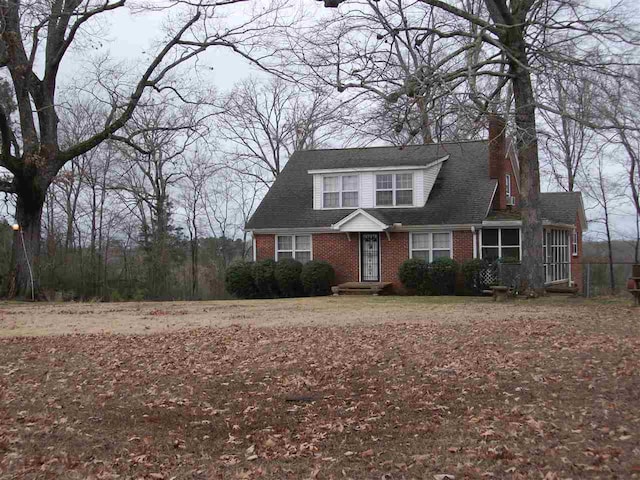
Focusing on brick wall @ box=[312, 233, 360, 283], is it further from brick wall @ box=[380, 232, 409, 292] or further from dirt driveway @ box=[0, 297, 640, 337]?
dirt driveway @ box=[0, 297, 640, 337]

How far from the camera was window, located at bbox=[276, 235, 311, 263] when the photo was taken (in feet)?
91.9

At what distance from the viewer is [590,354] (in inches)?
368

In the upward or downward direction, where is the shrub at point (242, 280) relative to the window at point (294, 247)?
downward

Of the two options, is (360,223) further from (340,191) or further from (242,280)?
(242,280)

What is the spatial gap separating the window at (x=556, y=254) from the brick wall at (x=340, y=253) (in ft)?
23.4

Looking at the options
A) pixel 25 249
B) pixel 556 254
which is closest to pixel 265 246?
pixel 25 249

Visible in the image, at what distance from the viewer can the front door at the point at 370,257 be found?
26938 millimetres

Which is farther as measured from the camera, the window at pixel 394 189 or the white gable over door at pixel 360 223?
the window at pixel 394 189

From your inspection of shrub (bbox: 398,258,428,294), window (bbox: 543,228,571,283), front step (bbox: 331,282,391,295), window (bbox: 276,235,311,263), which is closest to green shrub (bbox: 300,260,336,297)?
front step (bbox: 331,282,391,295)

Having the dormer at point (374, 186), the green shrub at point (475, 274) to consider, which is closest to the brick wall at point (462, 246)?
the green shrub at point (475, 274)

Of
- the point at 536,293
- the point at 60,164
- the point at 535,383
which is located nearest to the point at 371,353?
the point at 535,383

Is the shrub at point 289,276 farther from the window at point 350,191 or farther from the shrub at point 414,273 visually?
the shrub at point 414,273

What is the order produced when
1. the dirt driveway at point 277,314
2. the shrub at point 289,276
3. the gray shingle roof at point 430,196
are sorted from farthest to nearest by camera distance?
the shrub at point 289,276, the gray shingle roof at point 430,196, the dirt driveway at point 277,314

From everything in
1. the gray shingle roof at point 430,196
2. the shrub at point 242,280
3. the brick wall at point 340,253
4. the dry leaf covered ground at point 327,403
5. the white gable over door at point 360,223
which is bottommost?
the dry leaf covered ground at point 327,403
